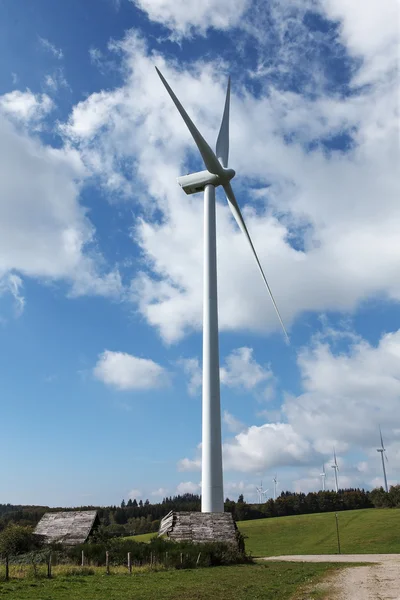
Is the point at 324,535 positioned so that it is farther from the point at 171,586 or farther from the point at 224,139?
the point at 171,586

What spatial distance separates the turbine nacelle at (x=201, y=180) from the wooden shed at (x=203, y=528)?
27691mm

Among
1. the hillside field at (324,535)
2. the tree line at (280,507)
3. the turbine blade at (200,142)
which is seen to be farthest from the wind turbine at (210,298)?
the tree line at (280,507)

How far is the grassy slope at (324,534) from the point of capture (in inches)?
2634

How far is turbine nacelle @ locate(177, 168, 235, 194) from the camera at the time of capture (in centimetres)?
4550

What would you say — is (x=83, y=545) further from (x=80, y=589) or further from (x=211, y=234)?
(x=211, y=234)

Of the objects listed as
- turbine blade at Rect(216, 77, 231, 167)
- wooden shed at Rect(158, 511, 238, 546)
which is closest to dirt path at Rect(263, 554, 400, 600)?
wooden shed at Rect(158, 511, 238, 546)

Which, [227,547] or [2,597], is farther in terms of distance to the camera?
[227,547]

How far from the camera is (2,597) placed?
1723 centimetres

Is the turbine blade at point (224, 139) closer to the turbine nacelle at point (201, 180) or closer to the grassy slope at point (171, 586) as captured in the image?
the turbine nacelle at point (201, 180)

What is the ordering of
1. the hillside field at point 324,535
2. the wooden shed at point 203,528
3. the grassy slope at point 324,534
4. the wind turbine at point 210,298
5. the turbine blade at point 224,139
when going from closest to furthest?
the wooden shed at point 203,528
the wind turbine at point 210,298
the turbine blade at point 224,139
the hillside field at point 324,535
the grassy slope at point 324,534

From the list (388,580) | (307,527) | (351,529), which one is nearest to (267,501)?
(307,527)

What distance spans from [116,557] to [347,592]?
17490 millimetres

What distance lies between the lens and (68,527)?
3897 cm

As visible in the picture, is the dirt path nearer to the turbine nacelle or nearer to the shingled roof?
the shingled roof
